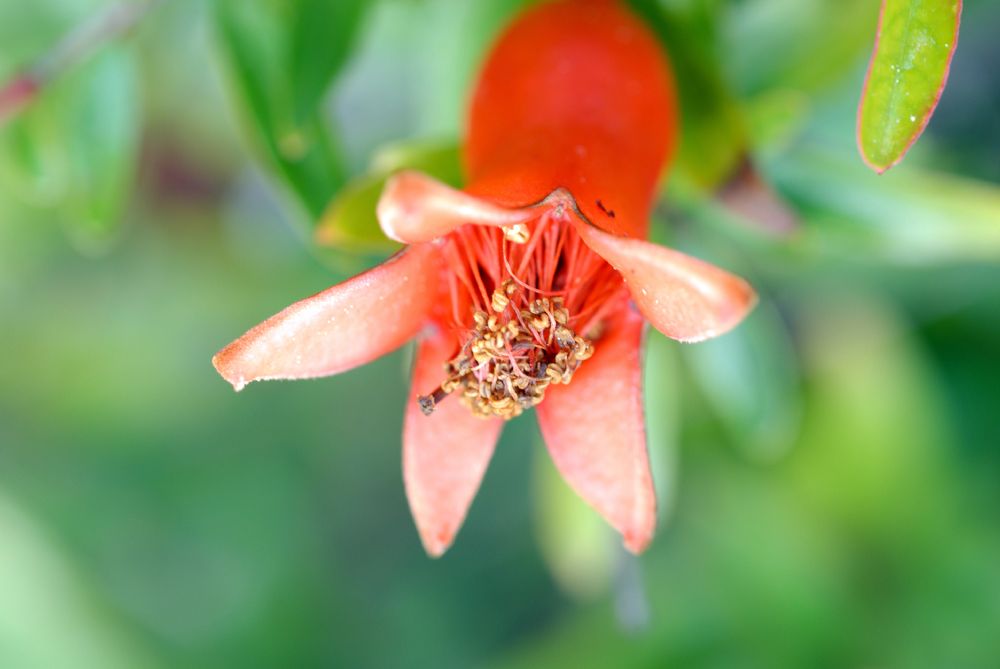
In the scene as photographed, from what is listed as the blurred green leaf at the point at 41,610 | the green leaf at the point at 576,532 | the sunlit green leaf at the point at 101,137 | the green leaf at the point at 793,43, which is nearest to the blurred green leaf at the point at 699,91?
the green leaf at the point at 793,43

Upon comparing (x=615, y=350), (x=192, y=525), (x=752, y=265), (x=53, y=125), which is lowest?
(x=192, y=525)

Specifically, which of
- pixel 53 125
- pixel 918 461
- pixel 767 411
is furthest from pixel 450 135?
pixel 918 461

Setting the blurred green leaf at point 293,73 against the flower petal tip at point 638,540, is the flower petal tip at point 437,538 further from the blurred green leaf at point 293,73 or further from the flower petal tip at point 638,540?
the blurred green leaf at point 293,73

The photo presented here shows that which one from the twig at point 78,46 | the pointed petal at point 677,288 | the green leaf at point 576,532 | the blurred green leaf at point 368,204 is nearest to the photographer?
the pointed petal at point 677,288

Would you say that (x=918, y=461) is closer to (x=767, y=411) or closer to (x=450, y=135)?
(x=767, y=411)

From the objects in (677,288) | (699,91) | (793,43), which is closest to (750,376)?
(793,43)

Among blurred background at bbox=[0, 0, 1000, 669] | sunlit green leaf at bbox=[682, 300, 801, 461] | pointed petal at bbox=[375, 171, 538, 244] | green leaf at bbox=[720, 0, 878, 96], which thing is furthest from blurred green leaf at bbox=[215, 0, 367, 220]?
sunlit green leaf at bbox=[682, 300, 801, 461]
